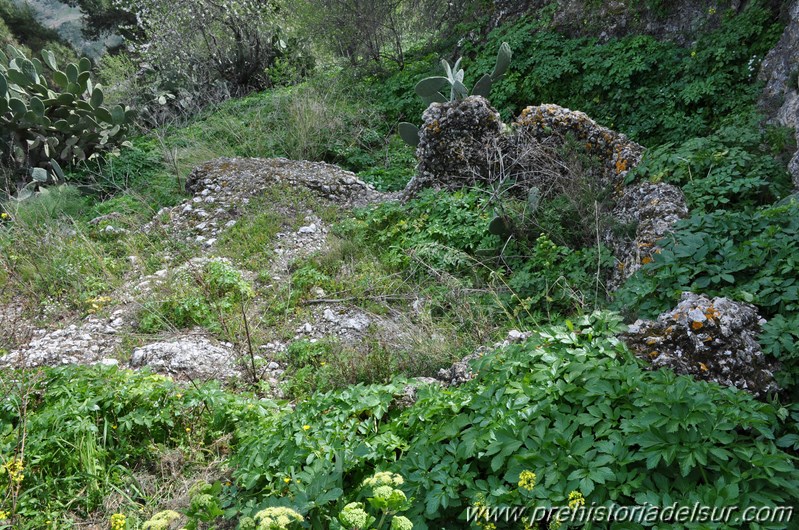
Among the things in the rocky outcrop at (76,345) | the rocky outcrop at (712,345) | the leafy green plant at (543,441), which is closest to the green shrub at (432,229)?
the rocky outcrop at (712,345)

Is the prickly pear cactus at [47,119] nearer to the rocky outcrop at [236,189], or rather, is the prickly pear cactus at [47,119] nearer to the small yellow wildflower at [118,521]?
the rocky outcrop at [236,189]

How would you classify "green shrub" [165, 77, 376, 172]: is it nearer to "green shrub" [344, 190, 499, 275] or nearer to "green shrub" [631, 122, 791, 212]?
"green shrub" [344, 190, 499, 275]

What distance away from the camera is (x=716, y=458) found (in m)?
1.66

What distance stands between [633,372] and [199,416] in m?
2.20

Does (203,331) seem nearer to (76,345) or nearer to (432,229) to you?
(76,345)

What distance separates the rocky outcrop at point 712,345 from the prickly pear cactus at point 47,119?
25.4ft

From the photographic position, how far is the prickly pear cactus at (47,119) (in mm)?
7156

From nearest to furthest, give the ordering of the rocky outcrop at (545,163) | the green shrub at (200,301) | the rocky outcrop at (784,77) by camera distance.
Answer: the rocky outcrop at (545,163), the green shrub at (200,301), the rocky outcrop at (784,77)

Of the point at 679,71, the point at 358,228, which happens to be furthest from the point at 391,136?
the point at 679,71

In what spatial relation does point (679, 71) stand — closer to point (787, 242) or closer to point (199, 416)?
point (787, 242)

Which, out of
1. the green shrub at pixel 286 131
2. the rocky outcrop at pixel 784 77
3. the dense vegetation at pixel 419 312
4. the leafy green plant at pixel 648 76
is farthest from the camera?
the green shrub at pixel 286 131

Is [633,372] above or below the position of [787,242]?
below

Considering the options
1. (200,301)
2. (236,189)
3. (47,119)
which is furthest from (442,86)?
(47,119)

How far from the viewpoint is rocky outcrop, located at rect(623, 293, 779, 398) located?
2.33 meters
